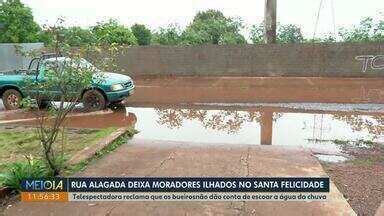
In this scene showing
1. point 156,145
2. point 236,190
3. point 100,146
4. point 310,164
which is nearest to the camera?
point 236,190

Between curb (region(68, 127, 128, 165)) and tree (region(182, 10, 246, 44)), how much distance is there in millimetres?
18014

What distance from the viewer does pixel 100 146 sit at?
289 inches

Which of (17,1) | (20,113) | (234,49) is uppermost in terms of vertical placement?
(17,1)

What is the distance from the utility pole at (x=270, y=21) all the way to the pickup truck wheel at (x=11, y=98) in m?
13.0

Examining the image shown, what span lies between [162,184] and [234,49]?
16085mm

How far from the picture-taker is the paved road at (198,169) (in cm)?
485

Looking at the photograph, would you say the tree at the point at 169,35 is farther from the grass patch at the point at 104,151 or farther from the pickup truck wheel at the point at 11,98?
the grass patch at the point at 104,151

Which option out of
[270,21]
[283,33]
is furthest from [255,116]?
[283,33]

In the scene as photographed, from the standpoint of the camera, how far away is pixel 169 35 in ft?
88.2

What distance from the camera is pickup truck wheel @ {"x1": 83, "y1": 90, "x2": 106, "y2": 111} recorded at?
12.0 meters

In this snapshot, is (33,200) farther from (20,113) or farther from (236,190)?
(20,113)

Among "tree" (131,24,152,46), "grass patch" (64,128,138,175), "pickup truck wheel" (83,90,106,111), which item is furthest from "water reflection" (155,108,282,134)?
"tree" (131,24,152,46)

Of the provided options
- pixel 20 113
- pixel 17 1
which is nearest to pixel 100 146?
pixel 20 113
